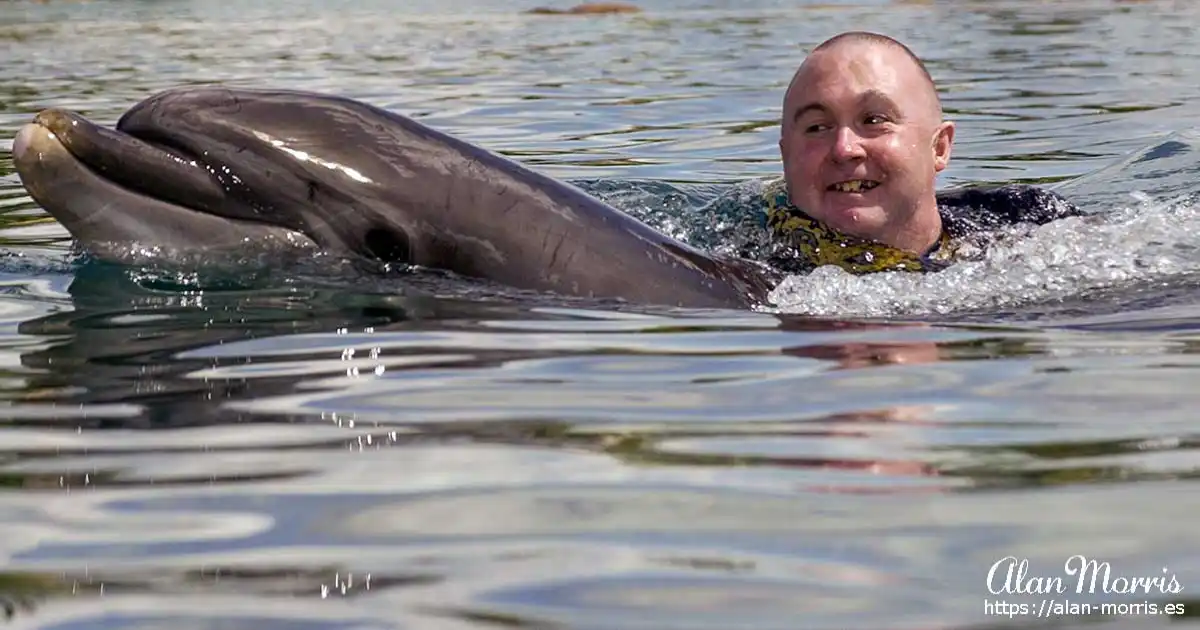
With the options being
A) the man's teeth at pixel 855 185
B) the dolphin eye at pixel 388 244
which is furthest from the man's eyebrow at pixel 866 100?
the dolphin eye at pixel 388 244

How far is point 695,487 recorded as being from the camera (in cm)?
358

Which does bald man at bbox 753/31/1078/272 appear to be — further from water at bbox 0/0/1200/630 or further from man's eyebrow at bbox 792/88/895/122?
water at bbox 0/0/1200/630

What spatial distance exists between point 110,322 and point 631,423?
78.3 inches

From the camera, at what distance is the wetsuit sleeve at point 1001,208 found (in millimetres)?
7982

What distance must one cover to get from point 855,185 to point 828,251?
392mm

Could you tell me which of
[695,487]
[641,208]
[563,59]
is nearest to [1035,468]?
[695,487]

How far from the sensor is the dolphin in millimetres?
5527

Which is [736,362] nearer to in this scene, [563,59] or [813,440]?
[813,440]

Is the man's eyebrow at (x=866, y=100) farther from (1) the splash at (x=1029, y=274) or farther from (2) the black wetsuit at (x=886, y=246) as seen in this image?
(1) the splash at (x=1029, y=274)

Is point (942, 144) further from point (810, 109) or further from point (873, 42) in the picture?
point (810, 109)

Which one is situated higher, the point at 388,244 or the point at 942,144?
the point at 388,244

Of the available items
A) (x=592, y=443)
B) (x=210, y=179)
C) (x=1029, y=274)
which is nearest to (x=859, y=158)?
(x=1029, y=274)

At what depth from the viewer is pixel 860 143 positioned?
7.24 meters

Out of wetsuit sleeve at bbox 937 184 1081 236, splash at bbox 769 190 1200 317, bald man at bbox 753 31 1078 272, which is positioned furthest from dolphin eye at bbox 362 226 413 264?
wetsuit sleeve at bbox 937 184 1081 236
